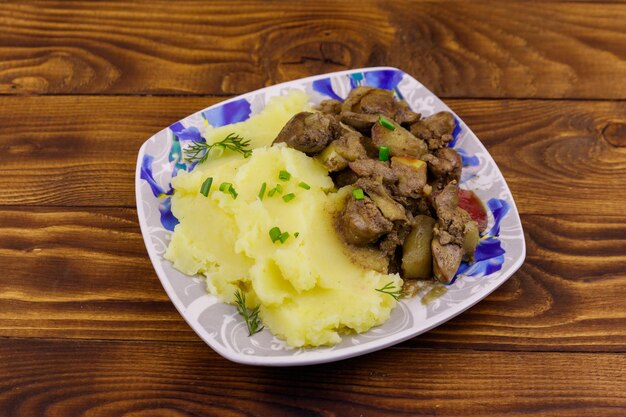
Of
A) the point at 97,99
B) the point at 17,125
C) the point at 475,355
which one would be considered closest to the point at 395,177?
the point at 475,355

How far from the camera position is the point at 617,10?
225 inches

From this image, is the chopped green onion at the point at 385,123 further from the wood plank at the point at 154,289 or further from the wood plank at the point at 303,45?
the wood plank at the point at 303,45

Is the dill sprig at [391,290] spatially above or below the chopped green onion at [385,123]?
below

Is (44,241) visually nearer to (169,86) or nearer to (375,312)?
(169,86)

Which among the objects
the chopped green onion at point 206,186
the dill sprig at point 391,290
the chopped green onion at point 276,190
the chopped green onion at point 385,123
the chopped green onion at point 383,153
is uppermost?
the chopped green onion at point 385,123

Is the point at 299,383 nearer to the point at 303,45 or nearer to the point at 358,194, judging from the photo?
the point at 358,194

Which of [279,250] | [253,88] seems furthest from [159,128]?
[279,250]

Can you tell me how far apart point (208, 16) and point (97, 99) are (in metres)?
1.34

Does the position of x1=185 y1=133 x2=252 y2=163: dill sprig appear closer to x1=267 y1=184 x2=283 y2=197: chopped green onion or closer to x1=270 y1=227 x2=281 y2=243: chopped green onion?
x1=267 y1=184 x2=283 y2=197: chopped green onion

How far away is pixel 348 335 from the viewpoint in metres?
3.26

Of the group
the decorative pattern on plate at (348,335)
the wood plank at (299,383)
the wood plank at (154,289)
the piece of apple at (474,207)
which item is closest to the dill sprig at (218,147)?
the decorative pattern on plate at (348,335)

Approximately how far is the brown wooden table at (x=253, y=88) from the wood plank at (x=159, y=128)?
0.02 meters

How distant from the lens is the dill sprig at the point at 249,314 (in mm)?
3213

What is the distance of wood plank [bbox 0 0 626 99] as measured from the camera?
16.8ft
